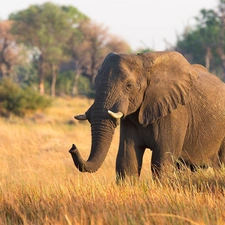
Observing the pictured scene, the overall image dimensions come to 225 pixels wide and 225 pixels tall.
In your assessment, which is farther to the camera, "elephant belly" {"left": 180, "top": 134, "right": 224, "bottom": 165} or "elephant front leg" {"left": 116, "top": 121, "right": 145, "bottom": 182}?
"elephant belly" {"left": 180, "top": 134, "right": 224, "bottom": 165}

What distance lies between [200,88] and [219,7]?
32653 millimetres

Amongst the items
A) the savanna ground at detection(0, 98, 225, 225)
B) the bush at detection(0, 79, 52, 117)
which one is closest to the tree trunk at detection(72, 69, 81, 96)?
the bush at detection(0, 79, 52, 117)

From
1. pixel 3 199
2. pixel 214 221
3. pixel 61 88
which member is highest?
pixel 214 221

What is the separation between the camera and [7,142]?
448 inches

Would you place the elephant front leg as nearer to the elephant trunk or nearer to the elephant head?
the elephant head

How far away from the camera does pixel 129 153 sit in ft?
21.5

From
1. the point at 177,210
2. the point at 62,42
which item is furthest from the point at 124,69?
the point at 62,42

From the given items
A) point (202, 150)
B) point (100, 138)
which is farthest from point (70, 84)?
point (100, 138)

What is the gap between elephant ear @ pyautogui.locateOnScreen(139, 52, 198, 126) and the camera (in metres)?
6.46

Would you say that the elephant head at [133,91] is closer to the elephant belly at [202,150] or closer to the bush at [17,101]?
the elephant belly at [202,150]

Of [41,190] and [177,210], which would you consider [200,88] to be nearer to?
[41,190]

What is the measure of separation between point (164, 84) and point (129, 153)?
0.78 meters

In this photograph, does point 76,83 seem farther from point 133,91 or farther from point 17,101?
point 133,91

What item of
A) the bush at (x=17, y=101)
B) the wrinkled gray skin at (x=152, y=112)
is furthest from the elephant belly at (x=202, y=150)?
the bush at (x=17, y=101)
